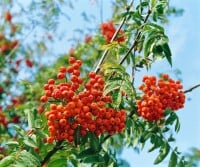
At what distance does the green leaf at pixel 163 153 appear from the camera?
3.02 m

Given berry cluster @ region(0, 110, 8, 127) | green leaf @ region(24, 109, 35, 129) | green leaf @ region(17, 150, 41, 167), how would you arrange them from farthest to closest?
berry cluster @ region(0, 110, 8, 127) → green leaf @ region(24, 109, 35, 129) → green leaf @ region(17, 150, 41, 167)

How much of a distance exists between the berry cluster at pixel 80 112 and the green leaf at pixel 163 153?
24.9 inches

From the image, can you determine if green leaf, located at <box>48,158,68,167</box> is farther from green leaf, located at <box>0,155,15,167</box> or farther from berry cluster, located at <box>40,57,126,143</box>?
green leaf, located at <box>0,155,15,167</box>

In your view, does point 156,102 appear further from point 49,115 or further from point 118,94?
point 49,115

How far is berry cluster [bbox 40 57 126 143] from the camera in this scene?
2.34 m

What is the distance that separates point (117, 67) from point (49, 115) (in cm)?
45

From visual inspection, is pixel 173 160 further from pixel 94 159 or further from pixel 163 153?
pixel 94 159

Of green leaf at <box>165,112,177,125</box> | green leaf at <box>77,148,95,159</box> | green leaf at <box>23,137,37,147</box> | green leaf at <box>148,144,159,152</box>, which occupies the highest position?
green leaf at <box>165,112,177,125</box>

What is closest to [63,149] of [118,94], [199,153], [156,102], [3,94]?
[118,94]

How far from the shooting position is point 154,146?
10.1 feet

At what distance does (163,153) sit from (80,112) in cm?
92

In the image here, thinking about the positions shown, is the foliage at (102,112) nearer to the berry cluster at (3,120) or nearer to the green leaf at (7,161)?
the green leaf at (7,161)

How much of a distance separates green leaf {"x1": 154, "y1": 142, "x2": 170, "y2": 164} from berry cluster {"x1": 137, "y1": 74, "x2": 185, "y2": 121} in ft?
0.62

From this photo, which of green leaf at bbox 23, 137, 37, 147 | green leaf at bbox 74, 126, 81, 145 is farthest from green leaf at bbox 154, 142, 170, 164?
green leaf at bbox 23, 137, 37, 147
